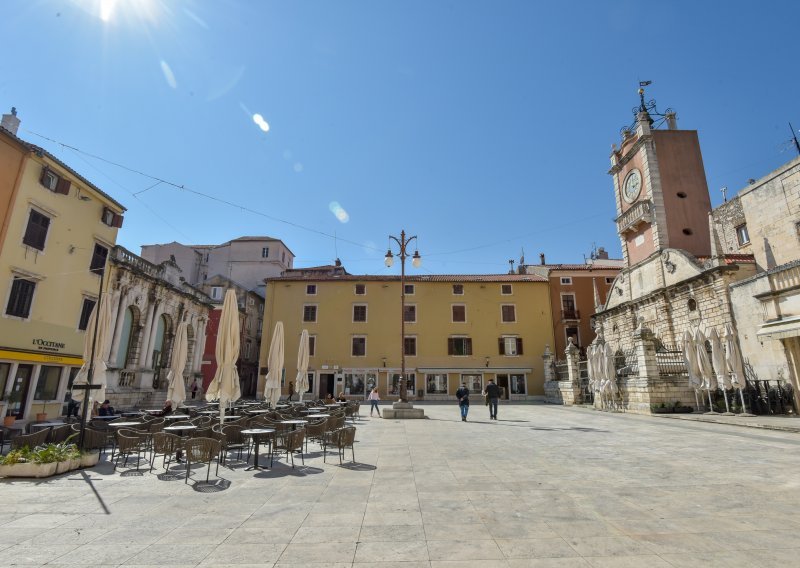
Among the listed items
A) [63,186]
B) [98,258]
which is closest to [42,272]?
[98,258]

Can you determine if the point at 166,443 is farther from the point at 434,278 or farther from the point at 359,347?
the point at 434,278

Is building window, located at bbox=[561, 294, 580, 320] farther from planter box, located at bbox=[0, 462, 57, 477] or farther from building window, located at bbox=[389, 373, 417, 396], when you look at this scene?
planter box, located at bbox=[0, 462, 57, 477]

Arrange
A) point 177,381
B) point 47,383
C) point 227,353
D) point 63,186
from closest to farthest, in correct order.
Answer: point 227,353 → point 177,381 → point 47,383 → point 63,186

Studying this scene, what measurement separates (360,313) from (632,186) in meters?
22.8

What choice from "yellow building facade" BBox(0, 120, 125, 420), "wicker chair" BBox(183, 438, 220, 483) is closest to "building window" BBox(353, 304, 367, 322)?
"yellow building facade" BBox(0, 120, 125, 420)

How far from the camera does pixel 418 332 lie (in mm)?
34750

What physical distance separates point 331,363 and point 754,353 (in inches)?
1072

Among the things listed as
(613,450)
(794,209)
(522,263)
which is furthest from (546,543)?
(522,263)

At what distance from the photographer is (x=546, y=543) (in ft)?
13.5

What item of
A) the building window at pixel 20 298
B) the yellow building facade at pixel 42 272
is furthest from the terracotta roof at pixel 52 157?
the building window at pixel 20 298

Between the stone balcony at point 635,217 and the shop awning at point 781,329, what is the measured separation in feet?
36.6

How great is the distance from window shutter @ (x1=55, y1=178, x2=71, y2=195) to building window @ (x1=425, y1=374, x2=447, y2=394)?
26.3 meters

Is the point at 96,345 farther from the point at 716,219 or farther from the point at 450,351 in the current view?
the point at 716,219

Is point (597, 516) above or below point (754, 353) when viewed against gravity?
below
